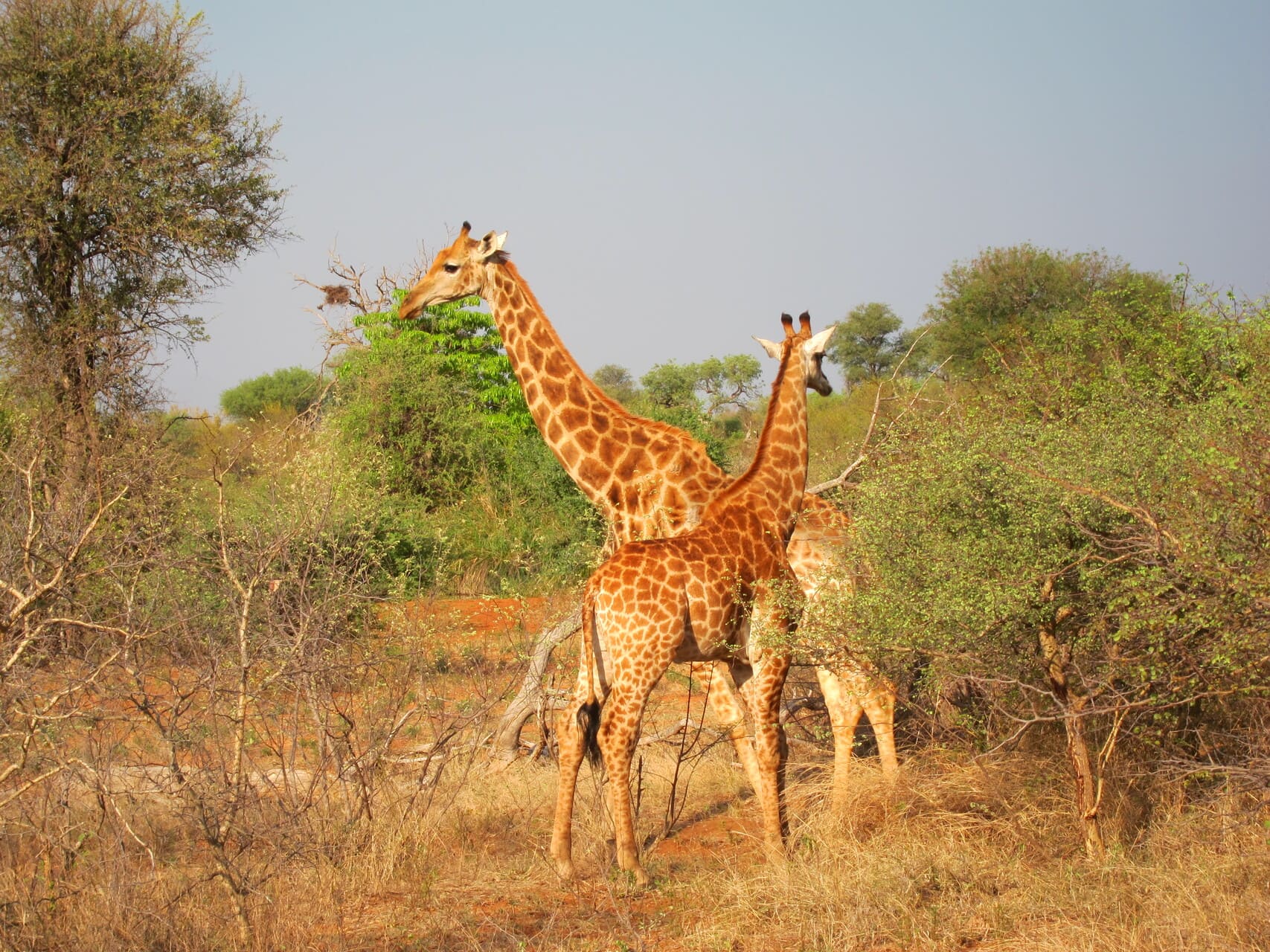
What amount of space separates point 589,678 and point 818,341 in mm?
2229

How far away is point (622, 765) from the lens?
16.7 feet

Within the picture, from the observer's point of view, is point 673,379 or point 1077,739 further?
point 673,379

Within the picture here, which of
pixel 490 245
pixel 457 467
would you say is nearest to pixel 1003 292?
pixel 457 467

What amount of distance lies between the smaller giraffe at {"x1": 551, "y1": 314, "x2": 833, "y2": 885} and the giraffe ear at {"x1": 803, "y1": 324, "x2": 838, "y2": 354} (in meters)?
0.66

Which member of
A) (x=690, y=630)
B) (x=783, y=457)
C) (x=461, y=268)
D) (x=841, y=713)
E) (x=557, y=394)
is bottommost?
(x=841, y=713)

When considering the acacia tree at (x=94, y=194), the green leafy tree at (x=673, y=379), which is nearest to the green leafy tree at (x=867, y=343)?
the green leafy tree at (x=673, y=379)

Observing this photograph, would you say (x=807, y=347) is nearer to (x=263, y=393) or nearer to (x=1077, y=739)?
(x=1077, y=739)

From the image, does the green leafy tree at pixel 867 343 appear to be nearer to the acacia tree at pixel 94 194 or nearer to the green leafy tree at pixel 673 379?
the green leafy tree at pixel 673 379

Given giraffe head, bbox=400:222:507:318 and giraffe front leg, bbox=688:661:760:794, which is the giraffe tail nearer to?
giraffe front leg, bbox=688:661:760:794

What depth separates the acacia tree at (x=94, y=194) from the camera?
12516mm

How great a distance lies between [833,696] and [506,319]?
9.86ft

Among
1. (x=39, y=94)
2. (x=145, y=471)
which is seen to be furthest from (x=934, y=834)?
(x=39, y=94)

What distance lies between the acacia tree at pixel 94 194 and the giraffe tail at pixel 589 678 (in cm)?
846

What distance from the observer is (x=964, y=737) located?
6148mm
